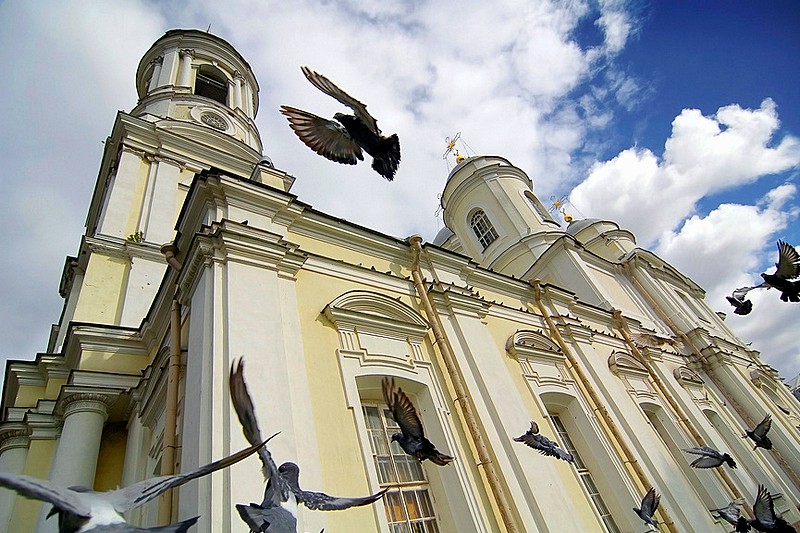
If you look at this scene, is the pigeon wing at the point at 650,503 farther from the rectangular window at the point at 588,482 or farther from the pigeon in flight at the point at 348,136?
the pigeon in flight at the point at 348,136

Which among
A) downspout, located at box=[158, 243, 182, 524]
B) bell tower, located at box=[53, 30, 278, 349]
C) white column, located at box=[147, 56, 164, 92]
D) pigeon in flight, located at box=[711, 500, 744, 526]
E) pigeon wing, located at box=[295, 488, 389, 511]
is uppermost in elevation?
white column, located at box=[147, 56, 164, 92]

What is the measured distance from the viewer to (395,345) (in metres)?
6.92

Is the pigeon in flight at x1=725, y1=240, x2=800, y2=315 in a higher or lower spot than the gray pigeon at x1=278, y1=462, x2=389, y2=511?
higher

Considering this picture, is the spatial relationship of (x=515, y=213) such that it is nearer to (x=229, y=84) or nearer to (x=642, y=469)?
(x=642, y=469)

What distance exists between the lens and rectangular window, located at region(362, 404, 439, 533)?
5422 mm

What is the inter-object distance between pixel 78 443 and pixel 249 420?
5.68 m

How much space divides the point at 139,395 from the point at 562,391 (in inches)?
321

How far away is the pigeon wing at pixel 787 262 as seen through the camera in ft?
31.2

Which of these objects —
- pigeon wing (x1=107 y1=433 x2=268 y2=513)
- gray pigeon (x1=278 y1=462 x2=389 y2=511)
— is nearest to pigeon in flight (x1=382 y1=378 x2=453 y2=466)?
gray pigeon (x1=278 y1=462 x2=389 y2=511)

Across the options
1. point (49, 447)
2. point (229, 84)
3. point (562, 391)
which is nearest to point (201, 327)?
point (49, 447)

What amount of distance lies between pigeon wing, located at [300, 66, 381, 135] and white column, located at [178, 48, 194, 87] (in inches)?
594

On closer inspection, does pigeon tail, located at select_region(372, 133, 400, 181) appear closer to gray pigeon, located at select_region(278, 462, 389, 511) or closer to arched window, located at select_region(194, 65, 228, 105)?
gray pigeon, located at select_region(278, 462, 389, 511)

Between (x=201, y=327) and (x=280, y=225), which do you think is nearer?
(x=201, y=327)

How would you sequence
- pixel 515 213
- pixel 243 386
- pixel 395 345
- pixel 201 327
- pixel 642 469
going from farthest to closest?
pixel 515 213 < pixel 642 469 < pixel 395 345 < pixel 201 327 < pixel 243 386
